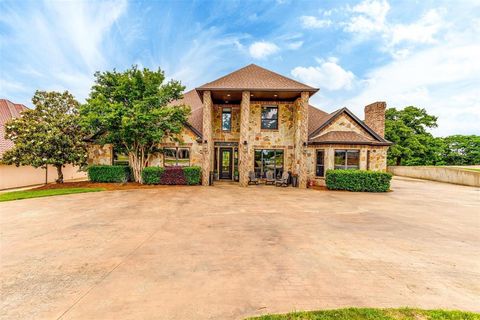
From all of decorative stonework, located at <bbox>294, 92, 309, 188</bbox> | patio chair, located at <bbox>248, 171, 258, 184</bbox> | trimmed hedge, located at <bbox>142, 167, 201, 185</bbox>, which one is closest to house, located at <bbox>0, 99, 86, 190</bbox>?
trimmed hedge, located at <bbox>142, 167, 201, 185</bbox>

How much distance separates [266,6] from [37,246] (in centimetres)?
2028

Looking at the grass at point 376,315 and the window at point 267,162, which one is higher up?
the window at point 267,162

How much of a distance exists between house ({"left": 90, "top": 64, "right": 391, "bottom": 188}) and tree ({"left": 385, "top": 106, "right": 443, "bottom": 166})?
1308 cm

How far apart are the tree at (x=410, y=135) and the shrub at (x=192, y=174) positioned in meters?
26.4

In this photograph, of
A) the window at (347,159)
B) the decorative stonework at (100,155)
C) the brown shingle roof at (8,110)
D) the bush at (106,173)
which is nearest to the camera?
the bush at (106,173)

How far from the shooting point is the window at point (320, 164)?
15266mm

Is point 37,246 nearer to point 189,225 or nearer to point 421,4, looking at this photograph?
point 189,225

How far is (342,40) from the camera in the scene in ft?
65.2

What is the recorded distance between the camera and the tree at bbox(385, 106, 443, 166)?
26.9 meters

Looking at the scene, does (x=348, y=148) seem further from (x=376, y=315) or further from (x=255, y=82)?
(x=376, y=315)

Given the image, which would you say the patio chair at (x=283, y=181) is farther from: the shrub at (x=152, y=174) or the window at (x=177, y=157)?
the shrub at (x=152, y=174)

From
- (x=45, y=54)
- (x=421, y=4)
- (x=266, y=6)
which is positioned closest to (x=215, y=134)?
(x=266, y=6)

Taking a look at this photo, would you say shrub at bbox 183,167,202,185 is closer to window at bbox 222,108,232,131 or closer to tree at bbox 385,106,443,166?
window at bbox 222,108,232,131

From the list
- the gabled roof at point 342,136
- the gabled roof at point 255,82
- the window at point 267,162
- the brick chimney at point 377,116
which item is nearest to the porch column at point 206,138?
the gabled roof at point 255,82
